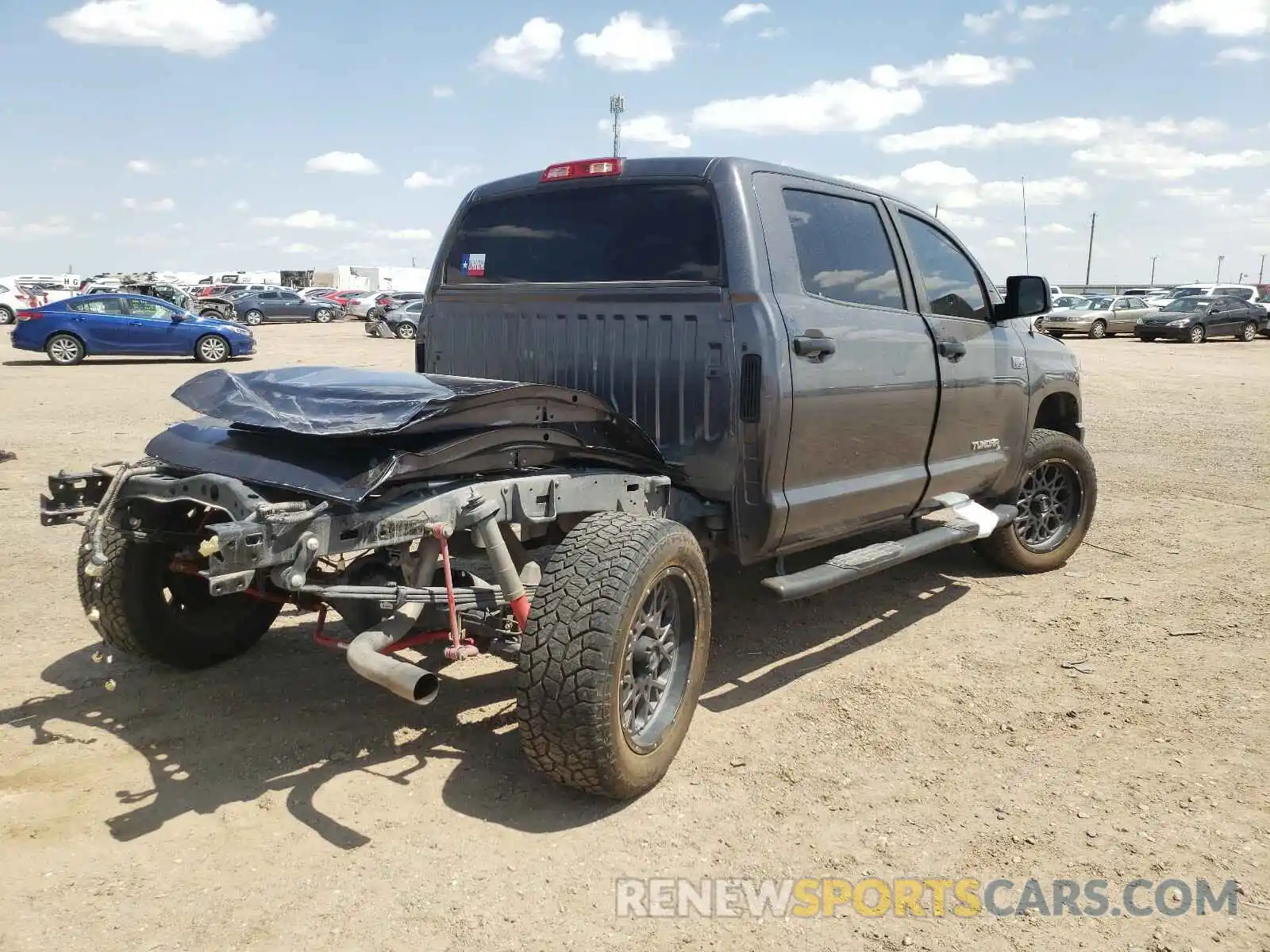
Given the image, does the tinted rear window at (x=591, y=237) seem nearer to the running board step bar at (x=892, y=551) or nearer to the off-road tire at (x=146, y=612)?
the running board step bar at (x=892, y=551)

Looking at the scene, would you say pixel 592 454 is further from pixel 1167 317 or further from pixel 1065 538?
pixel 1167 317

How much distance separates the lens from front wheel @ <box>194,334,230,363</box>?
71.8 feet

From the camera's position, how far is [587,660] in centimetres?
305

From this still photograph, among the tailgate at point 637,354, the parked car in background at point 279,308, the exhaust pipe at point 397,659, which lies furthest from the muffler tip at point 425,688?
the parked car in background at point 279,308

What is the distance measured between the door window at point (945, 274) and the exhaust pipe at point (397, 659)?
3030mm

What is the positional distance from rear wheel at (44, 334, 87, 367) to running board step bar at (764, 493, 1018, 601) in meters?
20.5

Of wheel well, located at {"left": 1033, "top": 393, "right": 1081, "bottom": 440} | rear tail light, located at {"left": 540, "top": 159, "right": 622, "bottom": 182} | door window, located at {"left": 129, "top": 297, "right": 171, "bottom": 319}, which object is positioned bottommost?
wheel well, located at {"left": 1033, "top": 393, "right": 1081, "bottom": 440}

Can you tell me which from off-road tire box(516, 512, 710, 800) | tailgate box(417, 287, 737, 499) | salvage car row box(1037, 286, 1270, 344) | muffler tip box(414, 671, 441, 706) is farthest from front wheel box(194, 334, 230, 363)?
salvage car row box(1037, 286, 1270, 344)

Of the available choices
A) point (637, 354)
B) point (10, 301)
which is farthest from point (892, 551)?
point (10, 301)

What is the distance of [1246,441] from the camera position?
1123cm

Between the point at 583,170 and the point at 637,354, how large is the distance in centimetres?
91

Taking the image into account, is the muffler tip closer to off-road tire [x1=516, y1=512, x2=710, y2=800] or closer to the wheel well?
off-road tire [x1=516, y1=512, x2=710, y2=800]

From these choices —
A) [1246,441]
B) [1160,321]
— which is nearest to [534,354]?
[1246,441]

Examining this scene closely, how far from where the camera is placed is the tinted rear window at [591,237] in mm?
4051
